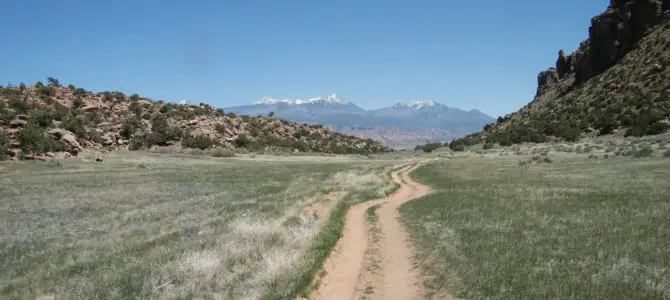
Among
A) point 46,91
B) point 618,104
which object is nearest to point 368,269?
point 618,104

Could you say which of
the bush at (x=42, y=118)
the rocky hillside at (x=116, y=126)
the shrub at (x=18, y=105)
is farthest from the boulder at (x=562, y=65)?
the shrub at (x=18, y=105)

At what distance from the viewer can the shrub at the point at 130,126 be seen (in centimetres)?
8075

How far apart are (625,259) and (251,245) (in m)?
10.1

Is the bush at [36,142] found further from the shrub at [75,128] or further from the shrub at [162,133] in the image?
the shrub at [162,133]

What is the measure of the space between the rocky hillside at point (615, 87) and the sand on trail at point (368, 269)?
61502mm

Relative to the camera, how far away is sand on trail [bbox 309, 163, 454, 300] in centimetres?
1088

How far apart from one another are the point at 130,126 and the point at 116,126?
137 inches

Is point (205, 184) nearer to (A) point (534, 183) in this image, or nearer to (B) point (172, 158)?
(A) point (534, 183)

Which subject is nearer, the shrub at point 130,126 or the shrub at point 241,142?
the shrub at point 130,126

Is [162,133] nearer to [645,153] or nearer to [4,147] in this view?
[4,147]

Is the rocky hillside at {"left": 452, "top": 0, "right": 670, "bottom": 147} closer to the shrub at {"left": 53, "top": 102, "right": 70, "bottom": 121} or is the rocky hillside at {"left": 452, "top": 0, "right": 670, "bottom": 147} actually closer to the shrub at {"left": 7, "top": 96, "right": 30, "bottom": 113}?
the shrub at {"left": 53, "top": 102, "right": 70, "bottom": 121}

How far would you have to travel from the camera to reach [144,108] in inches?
3912

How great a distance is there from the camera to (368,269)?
12.8 metres

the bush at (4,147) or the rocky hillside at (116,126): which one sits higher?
the rocky hillside at (116,126)
